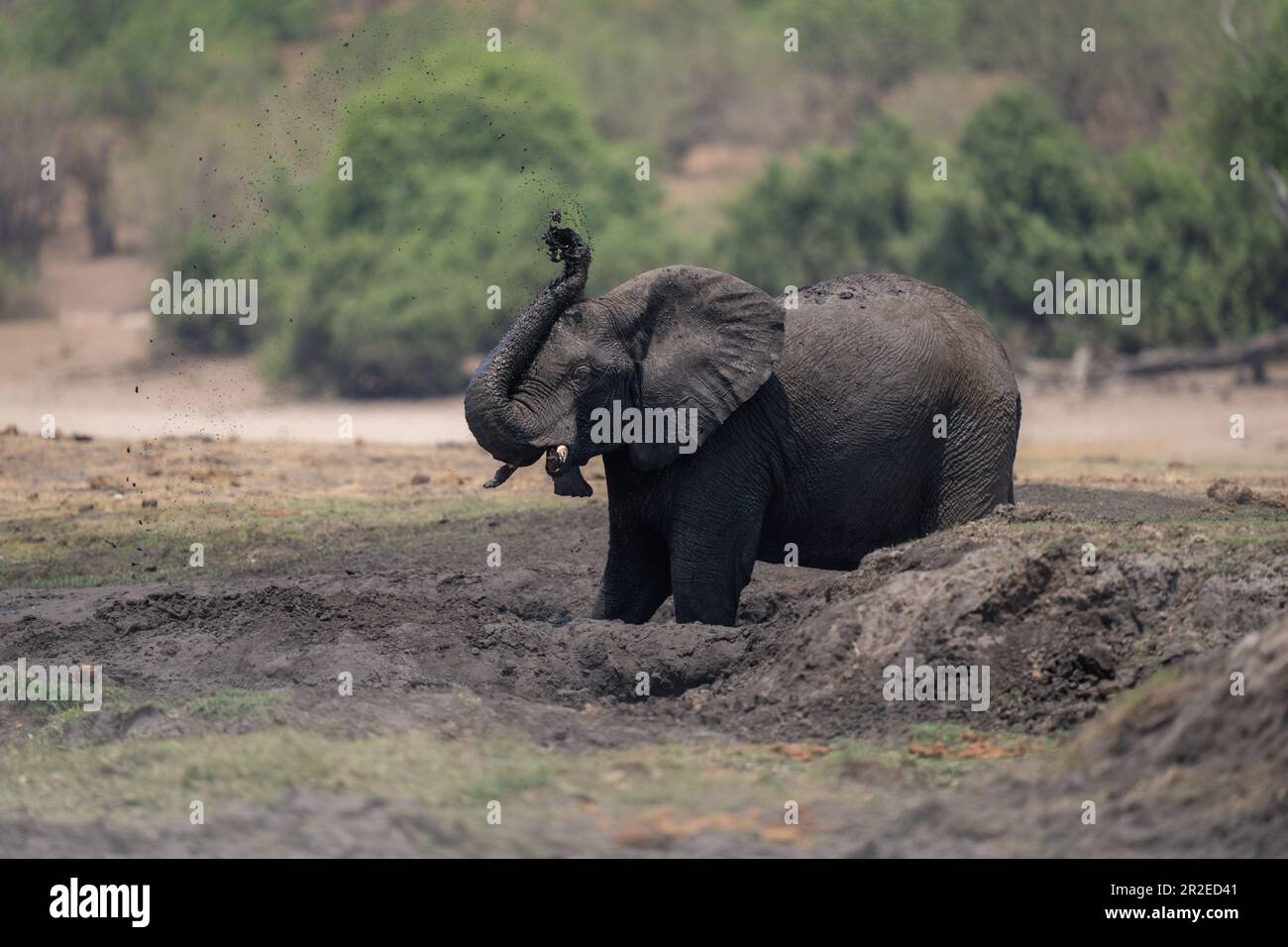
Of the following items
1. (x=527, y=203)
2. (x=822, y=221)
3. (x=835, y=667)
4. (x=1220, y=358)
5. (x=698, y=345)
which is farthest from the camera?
(x=822, y=221)

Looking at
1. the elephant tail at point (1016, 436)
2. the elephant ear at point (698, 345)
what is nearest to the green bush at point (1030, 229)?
the elephant tail at point (1016, 436)

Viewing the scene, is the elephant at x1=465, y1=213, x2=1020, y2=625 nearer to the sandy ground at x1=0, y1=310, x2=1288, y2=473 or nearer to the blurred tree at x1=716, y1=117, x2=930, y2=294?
the sandy ground at x1=0, y1=310, x2=1288, y2=473

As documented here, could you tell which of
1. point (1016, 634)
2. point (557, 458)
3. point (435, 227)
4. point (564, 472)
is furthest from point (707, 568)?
point (435, 227)

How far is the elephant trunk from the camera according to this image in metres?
10.3

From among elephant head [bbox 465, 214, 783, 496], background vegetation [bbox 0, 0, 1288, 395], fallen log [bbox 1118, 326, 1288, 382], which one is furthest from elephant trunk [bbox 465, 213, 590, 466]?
fallen log [bbox 1118, 326, 1288, 382]

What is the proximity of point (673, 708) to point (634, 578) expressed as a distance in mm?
1565

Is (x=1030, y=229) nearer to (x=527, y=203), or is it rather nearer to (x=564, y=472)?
(x=527, y=203)

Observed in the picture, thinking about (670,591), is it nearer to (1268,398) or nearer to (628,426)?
(628,426)

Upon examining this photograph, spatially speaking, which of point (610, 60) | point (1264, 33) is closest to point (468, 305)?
point (1264, 33)

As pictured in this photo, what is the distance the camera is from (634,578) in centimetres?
1156

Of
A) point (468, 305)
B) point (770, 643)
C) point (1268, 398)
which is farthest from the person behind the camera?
point (468, 305)

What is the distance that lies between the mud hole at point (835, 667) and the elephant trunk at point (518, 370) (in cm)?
129

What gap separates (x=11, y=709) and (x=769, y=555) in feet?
14.3

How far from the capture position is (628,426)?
10.8 m
